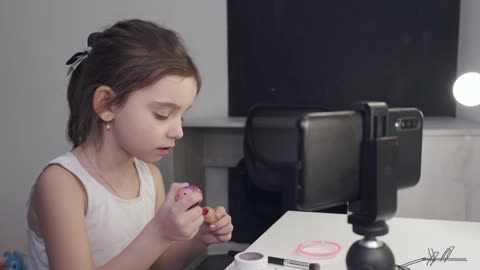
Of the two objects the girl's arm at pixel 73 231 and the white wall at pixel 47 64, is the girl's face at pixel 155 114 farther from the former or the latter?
the white wall at pixel 47 64

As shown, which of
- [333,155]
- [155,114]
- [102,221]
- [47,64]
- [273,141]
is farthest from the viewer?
[47,64]

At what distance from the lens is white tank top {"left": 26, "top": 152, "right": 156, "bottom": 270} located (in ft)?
3.47

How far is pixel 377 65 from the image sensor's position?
2648mm

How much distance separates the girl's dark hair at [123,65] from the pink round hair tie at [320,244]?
0.45 meters

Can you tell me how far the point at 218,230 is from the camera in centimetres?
Answer: 105

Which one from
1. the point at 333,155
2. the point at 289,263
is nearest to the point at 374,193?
the point at 333,155

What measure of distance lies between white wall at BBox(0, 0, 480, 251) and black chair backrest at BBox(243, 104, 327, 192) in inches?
28.5

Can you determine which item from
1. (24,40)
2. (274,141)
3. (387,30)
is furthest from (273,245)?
(24,40)

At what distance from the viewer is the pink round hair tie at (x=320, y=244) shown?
91cm

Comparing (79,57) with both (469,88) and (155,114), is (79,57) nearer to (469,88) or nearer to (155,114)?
(155,114)

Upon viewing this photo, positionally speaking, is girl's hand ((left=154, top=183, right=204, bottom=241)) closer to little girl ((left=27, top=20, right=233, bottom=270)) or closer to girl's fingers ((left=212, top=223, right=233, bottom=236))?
little girl ((left=27, top=20, right=233, bottom=270))

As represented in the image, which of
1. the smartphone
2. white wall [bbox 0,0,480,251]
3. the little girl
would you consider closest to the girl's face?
the little girl

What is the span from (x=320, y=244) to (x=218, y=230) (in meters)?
0.24

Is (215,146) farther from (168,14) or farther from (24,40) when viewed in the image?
(24,40)
